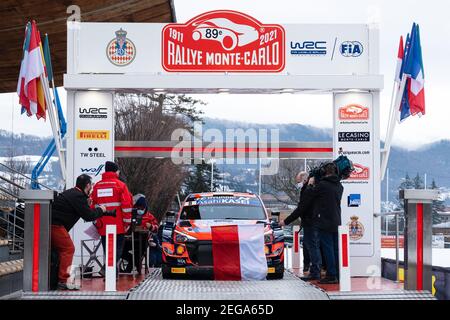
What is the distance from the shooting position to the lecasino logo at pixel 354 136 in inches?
520

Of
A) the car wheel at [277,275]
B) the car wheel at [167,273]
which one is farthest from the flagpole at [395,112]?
the car wheel at [167,273]

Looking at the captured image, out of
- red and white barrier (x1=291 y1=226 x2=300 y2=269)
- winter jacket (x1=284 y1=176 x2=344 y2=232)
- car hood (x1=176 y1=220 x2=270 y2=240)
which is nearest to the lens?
winter jacket (x1=284 y1=176 x2=344 y2=232)

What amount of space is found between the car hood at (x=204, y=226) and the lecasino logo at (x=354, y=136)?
229 cm

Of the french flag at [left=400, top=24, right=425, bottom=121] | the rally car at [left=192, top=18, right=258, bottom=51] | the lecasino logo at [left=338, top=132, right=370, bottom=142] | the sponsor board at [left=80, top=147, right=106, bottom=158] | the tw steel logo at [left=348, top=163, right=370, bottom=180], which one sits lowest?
the tw steel logo at [left=348, top=163, right=370, bottom=180]

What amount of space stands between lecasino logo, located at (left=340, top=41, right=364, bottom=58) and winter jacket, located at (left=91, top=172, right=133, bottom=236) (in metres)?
4.48

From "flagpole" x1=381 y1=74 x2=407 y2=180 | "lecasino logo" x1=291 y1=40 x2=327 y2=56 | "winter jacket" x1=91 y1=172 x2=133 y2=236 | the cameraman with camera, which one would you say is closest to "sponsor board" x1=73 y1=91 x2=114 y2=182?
"winter jacket" x1=91 y1=172 x2=133 y2=236

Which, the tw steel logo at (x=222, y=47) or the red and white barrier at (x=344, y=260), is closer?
the red and white barrier at (x=344, y=260)

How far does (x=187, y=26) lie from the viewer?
43.9 ft

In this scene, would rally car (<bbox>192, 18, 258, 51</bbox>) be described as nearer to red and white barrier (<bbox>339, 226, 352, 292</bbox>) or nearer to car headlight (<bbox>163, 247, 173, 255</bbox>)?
car headlight (<bbox>163, 247, 173, 255</bbox>)

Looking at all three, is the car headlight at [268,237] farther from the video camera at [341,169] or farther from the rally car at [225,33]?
the rally car at [225,33]

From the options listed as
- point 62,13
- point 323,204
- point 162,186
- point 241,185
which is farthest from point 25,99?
point 241,185

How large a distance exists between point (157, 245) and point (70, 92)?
364 centimetres

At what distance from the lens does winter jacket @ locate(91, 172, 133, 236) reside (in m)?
11.5
